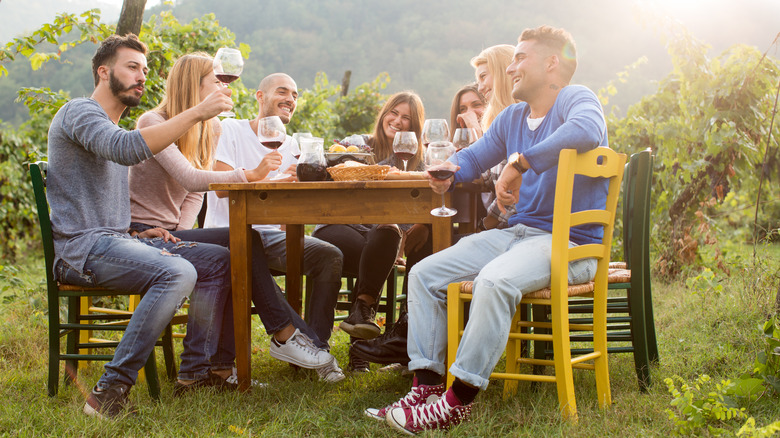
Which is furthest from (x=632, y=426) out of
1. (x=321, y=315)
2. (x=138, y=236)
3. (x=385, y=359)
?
(x=138, y=236)

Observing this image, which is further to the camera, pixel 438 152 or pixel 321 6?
pixel 321 6

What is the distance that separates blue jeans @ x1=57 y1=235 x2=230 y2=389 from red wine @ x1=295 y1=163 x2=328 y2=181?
1.58 feet

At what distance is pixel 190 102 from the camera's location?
3209mm

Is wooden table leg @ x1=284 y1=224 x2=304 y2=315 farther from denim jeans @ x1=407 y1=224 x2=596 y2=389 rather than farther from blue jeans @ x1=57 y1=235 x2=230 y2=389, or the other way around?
denim jeans @ x1=407 y1=224 x2=596 y2=389

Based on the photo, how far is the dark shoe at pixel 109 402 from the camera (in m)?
2.41

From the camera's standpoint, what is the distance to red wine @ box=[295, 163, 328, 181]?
2707 mm

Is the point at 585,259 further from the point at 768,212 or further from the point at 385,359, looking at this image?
the point at 768,212

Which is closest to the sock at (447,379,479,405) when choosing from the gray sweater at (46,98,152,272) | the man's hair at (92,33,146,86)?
the gray sweater at (46,98,152,272)

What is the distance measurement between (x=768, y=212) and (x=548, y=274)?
784 centimetres

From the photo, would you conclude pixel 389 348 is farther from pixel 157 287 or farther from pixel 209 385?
pixel 157 287

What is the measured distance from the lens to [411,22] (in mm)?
21125

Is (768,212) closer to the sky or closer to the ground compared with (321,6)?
closer to the ground

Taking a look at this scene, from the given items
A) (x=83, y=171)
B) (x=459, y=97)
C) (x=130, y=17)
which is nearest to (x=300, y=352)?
(x=83, y=171)

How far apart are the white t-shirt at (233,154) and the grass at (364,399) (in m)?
0.79
